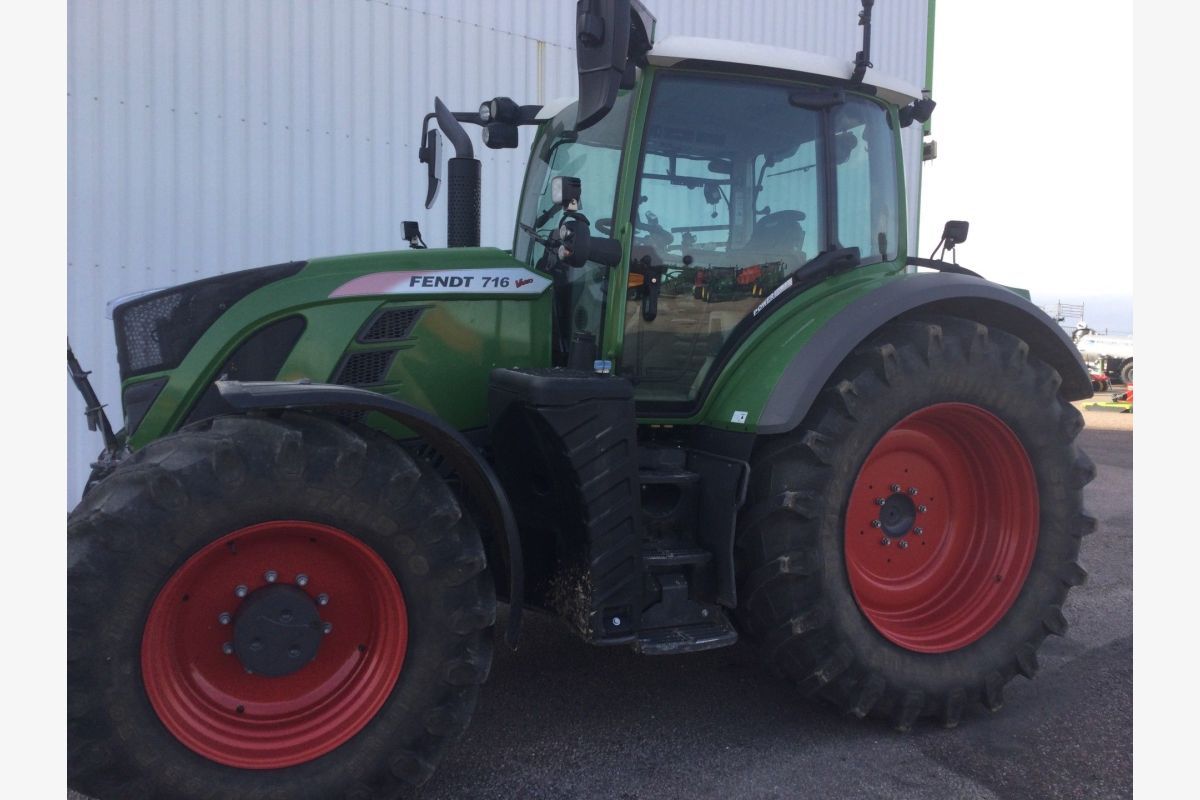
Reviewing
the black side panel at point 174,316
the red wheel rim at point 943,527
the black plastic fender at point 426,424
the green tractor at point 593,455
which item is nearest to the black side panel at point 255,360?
the green tractor at point 593,455

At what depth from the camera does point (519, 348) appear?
129 inches

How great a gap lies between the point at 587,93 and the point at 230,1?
4.01m

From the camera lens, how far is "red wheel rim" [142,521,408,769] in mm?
2402

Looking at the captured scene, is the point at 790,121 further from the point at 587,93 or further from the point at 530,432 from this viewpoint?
the point at 530,432

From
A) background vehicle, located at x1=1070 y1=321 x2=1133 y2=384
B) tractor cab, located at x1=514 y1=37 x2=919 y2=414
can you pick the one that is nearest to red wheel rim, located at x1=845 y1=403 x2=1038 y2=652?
tractor cab, located at x1=514 y1=37 x2=919 y2=414

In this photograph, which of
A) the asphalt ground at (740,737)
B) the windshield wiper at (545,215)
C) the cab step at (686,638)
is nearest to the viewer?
the asphalt ground at (740,737)

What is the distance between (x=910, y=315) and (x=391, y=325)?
187 centimetres

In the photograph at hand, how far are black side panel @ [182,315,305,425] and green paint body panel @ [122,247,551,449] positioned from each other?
2 centimetres

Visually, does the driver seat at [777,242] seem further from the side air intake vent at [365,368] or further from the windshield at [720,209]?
the side air intake vent at [365,368]

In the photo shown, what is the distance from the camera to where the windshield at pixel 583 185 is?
10.7ft

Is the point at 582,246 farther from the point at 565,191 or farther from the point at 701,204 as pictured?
the point at 701,204

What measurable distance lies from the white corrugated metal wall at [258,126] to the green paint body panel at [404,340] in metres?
2.71

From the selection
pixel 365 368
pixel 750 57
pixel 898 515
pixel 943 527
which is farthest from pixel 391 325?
pixel 943 527

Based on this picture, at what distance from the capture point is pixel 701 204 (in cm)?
338
